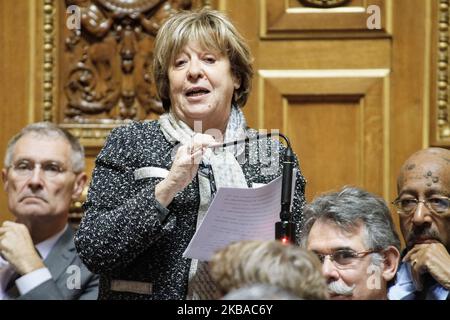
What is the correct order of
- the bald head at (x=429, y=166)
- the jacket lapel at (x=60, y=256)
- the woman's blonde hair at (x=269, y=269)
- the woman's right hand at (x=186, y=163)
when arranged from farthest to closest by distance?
the jacket lapel at (x=60, y=256)
the bald head at (x=429, y=166)
the woman's right hand at (x=186, y=163)
the woman's blonde hair at (x=269, y=269)

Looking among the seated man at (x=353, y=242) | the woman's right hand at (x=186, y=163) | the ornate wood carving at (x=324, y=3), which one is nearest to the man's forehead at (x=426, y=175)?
the seated man at (x=353, y=242)

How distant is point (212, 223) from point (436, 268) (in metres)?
0.72

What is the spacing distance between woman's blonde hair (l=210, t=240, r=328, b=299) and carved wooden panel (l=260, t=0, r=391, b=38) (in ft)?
6.18

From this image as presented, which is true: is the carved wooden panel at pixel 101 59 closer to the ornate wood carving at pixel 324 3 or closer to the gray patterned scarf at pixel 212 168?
the ornate wood carving at pixel 324 3

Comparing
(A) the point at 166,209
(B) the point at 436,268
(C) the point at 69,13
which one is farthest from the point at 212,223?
(C) the point at 69,13

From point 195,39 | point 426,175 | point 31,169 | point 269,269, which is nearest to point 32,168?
point 31,169

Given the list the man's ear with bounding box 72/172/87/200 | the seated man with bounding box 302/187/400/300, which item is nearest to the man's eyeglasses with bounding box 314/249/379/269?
the seated man with bounding box 302/187/400/300

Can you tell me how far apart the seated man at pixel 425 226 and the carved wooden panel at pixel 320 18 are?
24.8 inches

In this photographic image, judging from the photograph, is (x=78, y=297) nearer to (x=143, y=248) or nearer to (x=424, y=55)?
(x=143, y=248)

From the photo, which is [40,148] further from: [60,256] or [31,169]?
[60,256]

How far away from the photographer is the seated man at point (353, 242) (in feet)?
7.96

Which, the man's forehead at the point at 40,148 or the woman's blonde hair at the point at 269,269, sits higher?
the man's forehead at the point at 40,148

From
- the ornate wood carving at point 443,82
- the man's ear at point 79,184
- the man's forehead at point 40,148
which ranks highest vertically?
the ornate wood carving at point 443,82

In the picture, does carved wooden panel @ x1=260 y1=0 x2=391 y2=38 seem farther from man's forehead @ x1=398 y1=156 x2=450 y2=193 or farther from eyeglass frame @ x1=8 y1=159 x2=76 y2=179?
eyeglass frame @ x1=8 y1=159 x2=76 y2=179
